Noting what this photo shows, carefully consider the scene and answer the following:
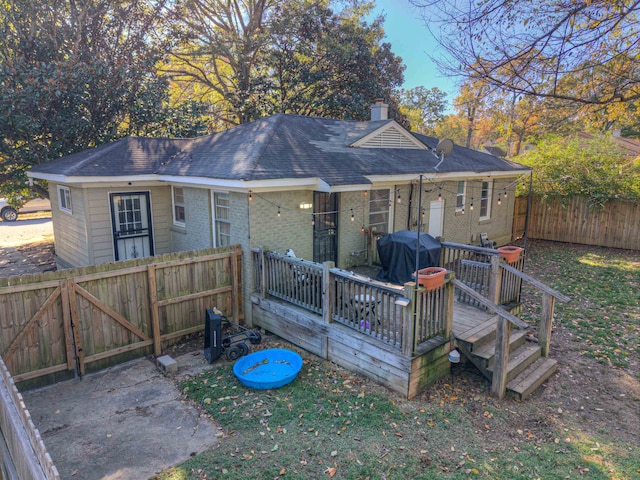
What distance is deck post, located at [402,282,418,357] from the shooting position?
19.7ft

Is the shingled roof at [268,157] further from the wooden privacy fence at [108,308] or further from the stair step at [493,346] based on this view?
the stair step at [493,346]

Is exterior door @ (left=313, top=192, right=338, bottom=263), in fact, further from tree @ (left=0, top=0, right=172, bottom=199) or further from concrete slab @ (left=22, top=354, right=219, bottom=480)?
tree @ (left=0, top=0, right=172, bottom=199)

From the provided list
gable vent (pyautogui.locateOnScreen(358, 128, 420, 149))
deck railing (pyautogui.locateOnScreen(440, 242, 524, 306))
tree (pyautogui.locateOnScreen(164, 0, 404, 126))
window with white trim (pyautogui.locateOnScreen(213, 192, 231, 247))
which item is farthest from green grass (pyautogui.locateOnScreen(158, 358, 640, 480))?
tree (pyautogui.locateOnScreen(164, 0, 404, 126))

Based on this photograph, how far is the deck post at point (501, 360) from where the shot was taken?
624 centimetres

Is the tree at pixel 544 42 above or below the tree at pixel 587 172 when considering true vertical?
above

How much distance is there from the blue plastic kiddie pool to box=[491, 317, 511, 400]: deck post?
3113mm

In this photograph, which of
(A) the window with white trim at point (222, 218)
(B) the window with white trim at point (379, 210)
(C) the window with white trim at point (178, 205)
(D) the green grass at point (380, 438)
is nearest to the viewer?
(D) the green grass at point (380, 438)

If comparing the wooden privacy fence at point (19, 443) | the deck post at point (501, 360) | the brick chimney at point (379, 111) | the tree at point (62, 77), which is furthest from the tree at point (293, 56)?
the wooden privacy fence at point (19, 443)

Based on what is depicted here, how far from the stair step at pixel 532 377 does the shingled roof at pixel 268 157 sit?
199 inches

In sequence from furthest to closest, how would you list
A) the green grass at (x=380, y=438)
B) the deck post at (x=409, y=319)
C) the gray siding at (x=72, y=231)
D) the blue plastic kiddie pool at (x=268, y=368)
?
the gray siding at (x=72, y=231) → the blue plastic kiddie pool at (x=268, y=368) → the deck post at (x=409, y=319) → the green grass at (x=380, y=438)

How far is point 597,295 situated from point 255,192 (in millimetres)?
9395

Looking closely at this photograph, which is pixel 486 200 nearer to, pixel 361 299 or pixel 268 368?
pixel 361 299

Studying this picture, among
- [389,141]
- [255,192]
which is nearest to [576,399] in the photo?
[255,192]

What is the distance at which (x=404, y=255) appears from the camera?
8.96 m
